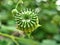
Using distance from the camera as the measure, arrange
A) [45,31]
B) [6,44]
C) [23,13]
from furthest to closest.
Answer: [45,31] → [6,44] → [23,13]

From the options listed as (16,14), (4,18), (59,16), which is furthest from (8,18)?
(16,14)

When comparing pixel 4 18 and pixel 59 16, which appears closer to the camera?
pixel 59 16

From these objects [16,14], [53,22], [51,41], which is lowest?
[51,41]

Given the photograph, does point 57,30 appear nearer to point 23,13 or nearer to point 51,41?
point 51,41

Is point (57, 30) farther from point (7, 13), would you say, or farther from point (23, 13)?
point (23, 13)

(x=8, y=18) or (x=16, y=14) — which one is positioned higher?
(x=16, y=14)

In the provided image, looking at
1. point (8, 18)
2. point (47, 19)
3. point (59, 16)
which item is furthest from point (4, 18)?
point (59, 16)

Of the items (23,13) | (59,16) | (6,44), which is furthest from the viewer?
(59,16)
